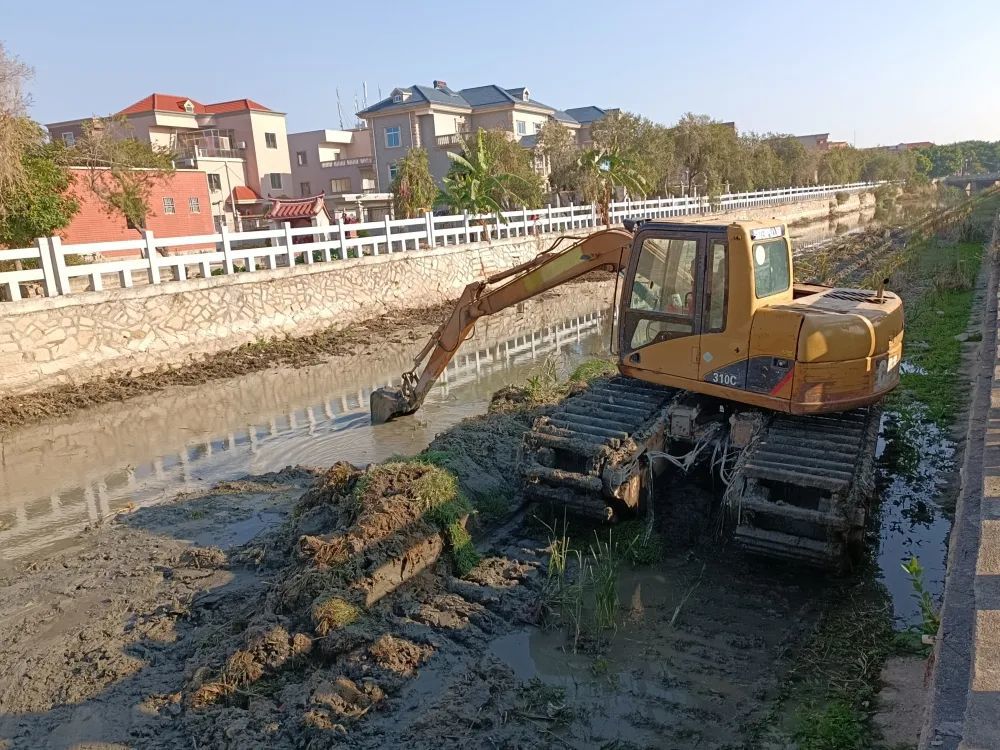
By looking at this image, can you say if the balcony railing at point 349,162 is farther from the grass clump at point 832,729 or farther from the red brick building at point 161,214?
the grass clump at point 832,729

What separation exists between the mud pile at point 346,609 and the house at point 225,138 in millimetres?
43367

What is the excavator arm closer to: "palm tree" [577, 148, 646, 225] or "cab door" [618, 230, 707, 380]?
"cab door" [618, 230, 707, 380]

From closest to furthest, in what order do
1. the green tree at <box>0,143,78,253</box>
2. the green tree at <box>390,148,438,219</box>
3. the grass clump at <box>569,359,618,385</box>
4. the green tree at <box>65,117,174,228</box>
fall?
the grass clump at <box>569,359,618,385</box> → the green tree at <box>0,143,78,253</box> → the green tree at <box>65,117,174,228</box> → the green tree at <box>390,148,438,219</box>

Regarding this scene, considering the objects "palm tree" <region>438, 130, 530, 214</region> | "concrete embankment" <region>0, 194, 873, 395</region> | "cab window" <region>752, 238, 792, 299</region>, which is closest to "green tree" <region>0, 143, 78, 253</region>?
"concrete embankment" <region>0, 194, 873, 395</region>

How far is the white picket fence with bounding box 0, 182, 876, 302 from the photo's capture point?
13633 millimetres

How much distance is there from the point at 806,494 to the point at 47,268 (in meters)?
13.1

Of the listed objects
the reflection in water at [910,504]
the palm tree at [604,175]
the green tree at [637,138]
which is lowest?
the reflection in water at [910,504]

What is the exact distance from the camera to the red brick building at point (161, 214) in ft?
93.8

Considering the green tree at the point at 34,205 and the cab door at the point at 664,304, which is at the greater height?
the green tree at the point at 34,205

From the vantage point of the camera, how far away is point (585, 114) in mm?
64188

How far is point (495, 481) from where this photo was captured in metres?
7.61

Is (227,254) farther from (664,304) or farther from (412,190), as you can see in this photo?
(412,190)

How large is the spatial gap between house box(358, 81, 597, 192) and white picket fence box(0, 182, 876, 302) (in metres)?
14.9

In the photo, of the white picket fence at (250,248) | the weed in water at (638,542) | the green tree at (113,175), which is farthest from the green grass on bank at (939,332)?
the green tree at (113,175)
